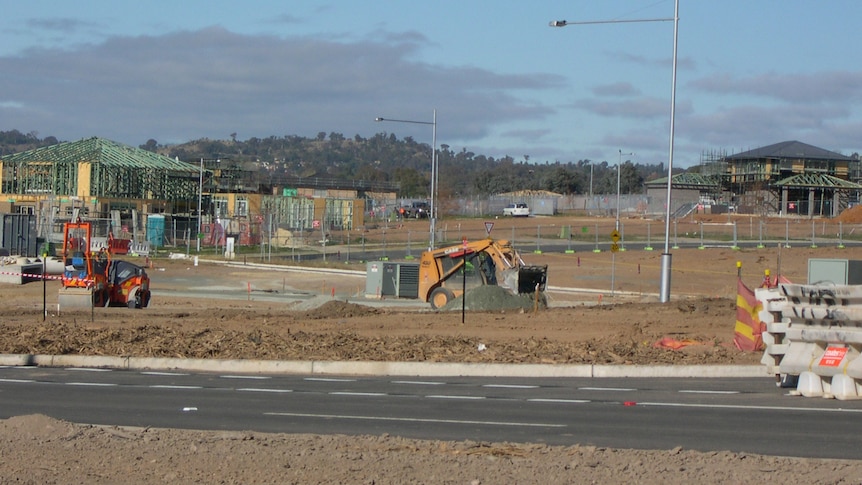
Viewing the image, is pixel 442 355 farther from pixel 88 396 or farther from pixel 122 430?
pixel 122 430

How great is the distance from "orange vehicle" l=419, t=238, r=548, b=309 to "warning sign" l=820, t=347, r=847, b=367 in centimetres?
1638

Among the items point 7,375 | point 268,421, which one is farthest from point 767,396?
point 7,375

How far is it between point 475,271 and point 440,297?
143 centimetres

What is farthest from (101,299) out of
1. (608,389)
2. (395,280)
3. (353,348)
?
(608,389)

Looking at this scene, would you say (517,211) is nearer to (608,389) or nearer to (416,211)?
(416,211)

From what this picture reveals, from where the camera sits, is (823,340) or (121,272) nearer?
(823,340)

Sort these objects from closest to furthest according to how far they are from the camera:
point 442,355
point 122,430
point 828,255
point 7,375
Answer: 1. point 122,430
2. point 7,375
3. point 442,355
4. point 828,255

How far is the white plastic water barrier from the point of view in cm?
1277

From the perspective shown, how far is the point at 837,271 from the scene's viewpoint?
21344 millimetres

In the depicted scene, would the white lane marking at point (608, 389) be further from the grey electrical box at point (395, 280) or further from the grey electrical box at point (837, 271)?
the grey electrical box at point (395, 280)

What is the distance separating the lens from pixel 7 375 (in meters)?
16.2

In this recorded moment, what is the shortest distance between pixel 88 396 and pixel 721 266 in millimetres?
37735

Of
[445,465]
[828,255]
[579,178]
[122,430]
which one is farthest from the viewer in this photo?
[579,178]

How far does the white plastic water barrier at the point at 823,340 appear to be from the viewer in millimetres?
12773
